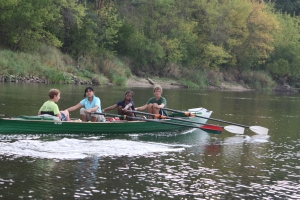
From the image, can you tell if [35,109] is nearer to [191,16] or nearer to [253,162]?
[253,162]

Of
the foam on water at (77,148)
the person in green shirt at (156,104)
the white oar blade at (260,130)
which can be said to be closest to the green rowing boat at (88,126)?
the person in green shirt at (156,104)

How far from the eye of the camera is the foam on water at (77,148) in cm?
1210

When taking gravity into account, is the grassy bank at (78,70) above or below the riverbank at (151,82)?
above

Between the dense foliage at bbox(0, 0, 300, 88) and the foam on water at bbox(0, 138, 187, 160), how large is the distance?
99.4 ft

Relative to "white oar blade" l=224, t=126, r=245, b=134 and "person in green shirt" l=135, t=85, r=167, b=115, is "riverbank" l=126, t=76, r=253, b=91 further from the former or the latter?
"white oar blade" l=224, t=126, r=245, b=134

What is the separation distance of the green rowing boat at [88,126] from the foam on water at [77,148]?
110 centimetres

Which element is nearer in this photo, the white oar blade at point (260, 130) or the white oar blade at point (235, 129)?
the white oar blade at point (235, 129)

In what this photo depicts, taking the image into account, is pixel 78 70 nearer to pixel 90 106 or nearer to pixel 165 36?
pixel 165 36

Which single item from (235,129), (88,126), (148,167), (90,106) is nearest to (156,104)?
(90,106)

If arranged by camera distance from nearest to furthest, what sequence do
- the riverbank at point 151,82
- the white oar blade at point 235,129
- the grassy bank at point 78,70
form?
the white oar blade at point 235,129 < the grassy bank at point 78,70 < the riverbank at point 151,82

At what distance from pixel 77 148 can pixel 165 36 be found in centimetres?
4823

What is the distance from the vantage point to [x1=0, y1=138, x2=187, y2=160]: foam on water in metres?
12.1

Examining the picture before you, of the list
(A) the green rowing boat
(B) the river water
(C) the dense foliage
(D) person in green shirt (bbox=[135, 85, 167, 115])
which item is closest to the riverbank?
(C) the dense foliage

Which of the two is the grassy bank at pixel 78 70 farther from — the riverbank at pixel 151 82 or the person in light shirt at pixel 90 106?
the person in light shirt at pixel 90 106
